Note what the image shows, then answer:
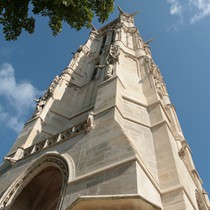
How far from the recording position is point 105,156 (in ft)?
Answer: 26.2

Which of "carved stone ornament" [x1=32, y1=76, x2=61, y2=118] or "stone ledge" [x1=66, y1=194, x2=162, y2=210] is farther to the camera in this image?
"carved stone ornament" [x1=32, y1=76, x2=61, y2=118]

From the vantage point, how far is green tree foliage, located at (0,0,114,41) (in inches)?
254

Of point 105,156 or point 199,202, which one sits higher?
point 199,202

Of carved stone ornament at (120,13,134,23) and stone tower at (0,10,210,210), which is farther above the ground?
carved stone ornament at (120,13,134,23)

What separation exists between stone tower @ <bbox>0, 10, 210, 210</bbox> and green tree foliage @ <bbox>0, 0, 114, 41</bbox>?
363cm

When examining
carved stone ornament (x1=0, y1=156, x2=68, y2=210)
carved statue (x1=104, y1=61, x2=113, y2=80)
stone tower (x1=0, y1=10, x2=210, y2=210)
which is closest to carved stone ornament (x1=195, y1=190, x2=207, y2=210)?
stone tower (x1=0, y1=10, x2=210, y2=210)

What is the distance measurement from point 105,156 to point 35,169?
3.44 m

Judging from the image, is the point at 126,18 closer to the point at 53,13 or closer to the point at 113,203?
the point at 53,13

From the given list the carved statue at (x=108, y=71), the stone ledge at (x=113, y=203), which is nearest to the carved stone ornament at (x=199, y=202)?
the stone ledge at (x=113, y=203)

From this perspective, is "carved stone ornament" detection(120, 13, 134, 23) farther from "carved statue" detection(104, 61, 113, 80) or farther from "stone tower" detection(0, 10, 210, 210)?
"carved statue" detection(104, 61, 113, 80)

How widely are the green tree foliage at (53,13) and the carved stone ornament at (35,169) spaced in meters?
4.34

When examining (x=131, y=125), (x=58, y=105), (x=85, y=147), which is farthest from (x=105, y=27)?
(x=85, y=147)

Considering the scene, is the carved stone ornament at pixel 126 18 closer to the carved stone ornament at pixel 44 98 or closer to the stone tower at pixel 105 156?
the stone tower at pixel 105 156

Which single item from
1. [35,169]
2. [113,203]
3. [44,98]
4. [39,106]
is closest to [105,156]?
[113,203]
